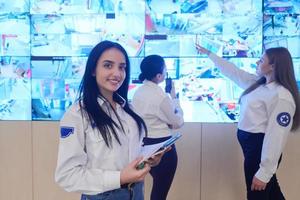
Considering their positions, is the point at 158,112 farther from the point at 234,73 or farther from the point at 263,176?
the point at 263,176

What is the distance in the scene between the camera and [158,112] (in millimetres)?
2518

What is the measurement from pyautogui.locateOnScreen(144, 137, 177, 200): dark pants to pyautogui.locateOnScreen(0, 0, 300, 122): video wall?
482mm

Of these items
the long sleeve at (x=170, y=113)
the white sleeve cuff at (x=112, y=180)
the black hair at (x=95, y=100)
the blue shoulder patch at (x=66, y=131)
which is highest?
the black hair at (x=95, y=100)

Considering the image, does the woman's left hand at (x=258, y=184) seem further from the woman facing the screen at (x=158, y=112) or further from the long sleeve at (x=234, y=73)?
the long sleeve at (x=234, y=73)

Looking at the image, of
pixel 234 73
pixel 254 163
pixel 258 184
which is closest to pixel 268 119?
pixel 254 163

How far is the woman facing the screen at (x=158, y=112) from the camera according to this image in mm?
2514

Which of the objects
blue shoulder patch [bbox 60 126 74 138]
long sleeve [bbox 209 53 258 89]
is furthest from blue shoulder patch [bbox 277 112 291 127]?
blue shoulder patch [bbox 60 126 74 138]

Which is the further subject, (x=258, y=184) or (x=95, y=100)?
(x=258, y=184)

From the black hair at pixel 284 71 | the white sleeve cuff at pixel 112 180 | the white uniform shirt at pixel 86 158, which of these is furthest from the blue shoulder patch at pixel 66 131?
the black hair at pixel 284 71

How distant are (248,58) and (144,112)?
1.02 m

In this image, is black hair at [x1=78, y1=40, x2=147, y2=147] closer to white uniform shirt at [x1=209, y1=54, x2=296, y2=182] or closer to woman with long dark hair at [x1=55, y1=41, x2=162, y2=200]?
woman with long dark hair at [x1=55, y1=41, x2=162, y2=200]

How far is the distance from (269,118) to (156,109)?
803 mm

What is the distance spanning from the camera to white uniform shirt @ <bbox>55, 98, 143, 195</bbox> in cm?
128

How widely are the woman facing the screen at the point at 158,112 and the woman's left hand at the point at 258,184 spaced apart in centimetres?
63
